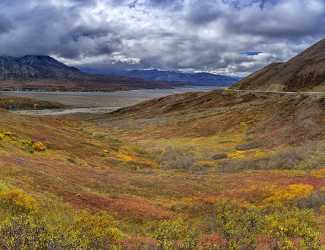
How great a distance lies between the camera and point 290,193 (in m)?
26.2

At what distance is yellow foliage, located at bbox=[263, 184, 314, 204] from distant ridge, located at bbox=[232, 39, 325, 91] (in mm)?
94175

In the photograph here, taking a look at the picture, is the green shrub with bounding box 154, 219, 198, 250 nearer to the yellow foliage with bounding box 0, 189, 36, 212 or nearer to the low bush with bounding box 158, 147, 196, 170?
the yellow foliage with bounding box 0, 189, 36, 212

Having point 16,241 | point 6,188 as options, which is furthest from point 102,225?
point 6,188

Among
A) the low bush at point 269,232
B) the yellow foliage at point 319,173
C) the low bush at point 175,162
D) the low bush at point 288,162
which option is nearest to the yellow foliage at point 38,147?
the low bush at point 175,162

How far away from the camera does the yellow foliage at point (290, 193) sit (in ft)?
82.5

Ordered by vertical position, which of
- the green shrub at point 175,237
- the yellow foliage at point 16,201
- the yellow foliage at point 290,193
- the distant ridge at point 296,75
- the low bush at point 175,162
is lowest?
the low bush at point 175,162

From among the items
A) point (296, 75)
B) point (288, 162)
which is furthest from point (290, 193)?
point (296, 75)

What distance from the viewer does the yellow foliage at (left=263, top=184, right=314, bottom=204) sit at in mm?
25141

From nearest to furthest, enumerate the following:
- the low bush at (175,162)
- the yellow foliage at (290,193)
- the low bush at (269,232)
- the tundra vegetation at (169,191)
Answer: the low bush at (269,232)
the tundra vegetation at (169,191)
the yellow foliage at (290,193)
the low bush at (175,162)

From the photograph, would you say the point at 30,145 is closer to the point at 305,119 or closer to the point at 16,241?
the point at 16,241

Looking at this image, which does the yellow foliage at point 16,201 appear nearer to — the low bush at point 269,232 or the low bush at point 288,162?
the low bush at point 269,232

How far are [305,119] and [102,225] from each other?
6498cm

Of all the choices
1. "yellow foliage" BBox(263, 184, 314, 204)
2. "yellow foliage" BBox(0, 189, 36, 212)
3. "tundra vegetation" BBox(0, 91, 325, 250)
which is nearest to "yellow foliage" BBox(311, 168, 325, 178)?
"tundra vegetation" BBox(0, 91, 325, 250)

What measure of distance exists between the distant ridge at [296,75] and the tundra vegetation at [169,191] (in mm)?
46369
